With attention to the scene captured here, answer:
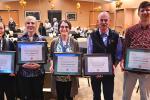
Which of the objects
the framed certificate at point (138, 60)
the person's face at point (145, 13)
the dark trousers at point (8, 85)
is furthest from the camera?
the dark trousers at point (8, 85)

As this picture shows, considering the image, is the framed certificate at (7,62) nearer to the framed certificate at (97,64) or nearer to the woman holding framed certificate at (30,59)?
the woman holding framed certificate at (30,59)

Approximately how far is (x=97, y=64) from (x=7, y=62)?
109 centimetres

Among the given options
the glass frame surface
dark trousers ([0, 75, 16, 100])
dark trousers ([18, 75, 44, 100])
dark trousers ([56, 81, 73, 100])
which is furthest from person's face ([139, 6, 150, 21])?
dark trousers ([0, 75, 16, 100])

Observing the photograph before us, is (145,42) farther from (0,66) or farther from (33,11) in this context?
(33,11)

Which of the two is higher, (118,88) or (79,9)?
(79,9)

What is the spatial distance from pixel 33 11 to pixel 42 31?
1070 cm

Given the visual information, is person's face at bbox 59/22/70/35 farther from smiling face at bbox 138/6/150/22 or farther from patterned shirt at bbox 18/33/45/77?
smiling face at bbox 138/6/150/22

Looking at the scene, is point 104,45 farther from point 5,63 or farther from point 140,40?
point 5,63

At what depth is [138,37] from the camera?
133 inches

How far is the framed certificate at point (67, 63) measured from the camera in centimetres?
348

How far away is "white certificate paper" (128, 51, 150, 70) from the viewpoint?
11.1 ft

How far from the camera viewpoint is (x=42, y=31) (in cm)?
1238

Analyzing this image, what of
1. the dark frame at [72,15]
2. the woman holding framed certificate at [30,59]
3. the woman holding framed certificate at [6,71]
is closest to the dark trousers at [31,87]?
the woman holding framed certificate at [30,59]

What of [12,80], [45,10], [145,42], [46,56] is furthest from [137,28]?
[45,10]
